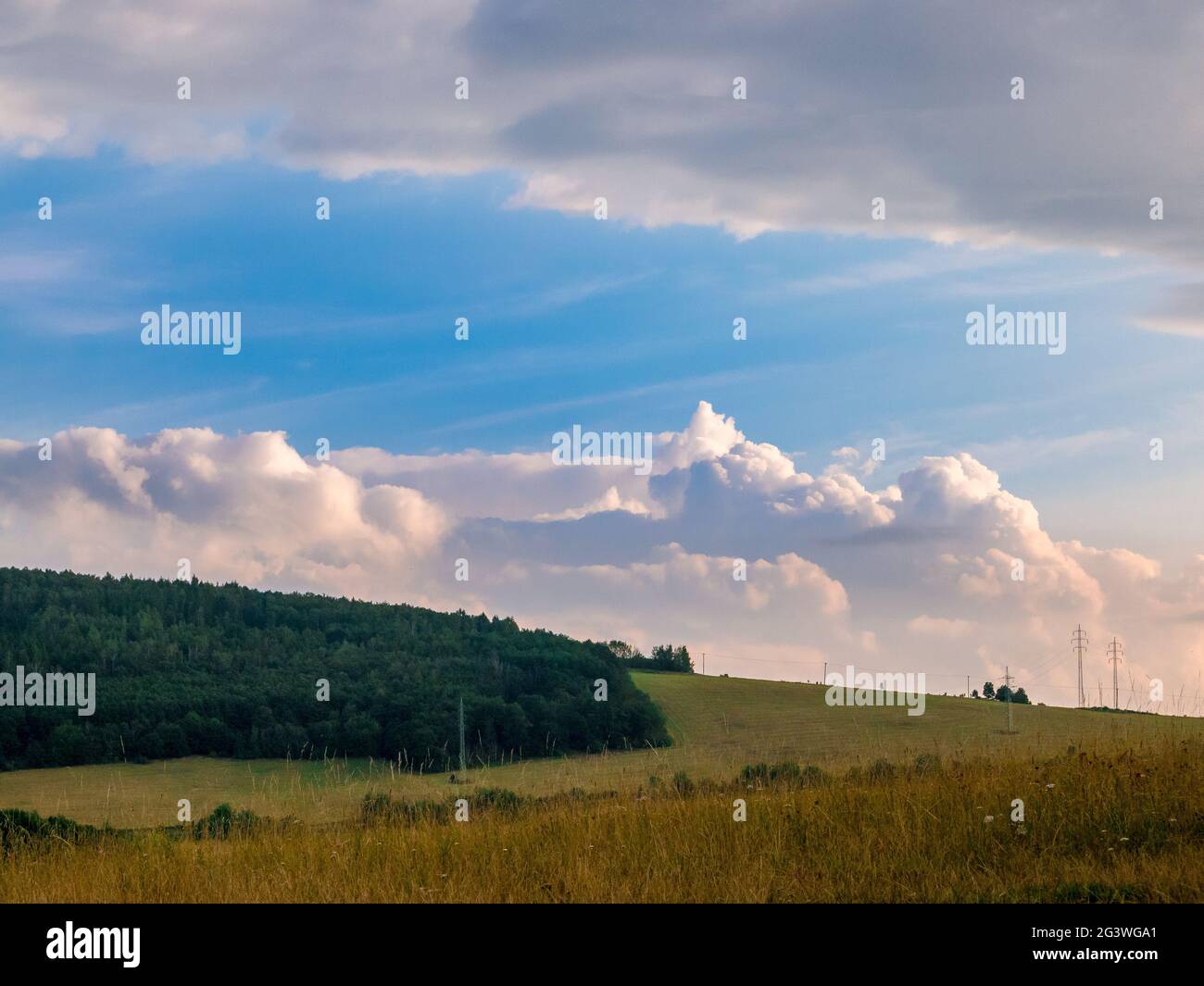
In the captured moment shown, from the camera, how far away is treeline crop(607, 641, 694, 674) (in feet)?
474

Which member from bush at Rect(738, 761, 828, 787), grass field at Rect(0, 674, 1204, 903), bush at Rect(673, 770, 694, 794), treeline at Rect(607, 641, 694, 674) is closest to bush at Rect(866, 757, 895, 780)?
grass field at Rect(0, 674, 1204, 903)

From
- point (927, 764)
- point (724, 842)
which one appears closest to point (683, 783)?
point (927, 764)

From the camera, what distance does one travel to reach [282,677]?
119 metres

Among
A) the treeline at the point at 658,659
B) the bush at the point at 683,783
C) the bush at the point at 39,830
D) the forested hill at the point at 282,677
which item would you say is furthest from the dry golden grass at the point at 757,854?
the treeline at the point at 658,659

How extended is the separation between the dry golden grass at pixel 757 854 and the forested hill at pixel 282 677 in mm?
61861

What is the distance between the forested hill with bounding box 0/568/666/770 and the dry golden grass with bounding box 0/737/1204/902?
61.9 m

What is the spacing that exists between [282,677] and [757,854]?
11503 centimetres

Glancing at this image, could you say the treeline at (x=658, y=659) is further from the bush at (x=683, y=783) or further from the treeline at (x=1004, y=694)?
the bush at (x=683, y=783)

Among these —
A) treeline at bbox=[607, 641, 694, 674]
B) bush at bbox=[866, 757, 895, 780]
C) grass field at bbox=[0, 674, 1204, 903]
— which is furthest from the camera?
treeline at bbox=[607, 641, 694, 674]

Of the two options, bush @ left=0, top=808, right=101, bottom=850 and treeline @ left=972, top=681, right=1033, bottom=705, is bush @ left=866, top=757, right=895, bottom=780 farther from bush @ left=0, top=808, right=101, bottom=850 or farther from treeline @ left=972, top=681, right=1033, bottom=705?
treeline @ left=972, top=681, right=1033, bottom=705

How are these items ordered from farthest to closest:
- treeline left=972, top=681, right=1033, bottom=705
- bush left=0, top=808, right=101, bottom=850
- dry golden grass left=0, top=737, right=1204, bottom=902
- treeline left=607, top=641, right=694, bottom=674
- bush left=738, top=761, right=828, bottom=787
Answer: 1. treeline left=607, top=641, right=694, bottom=674
2. treeline left=972, top=681, right=1033, bottom=705
3. bush left=738, top=761, right=828, bottom=787
4. bush left=0, top=808, right=101, bottom=850
5. dry golden grass left=0, top=737, right=1204, bottom=902

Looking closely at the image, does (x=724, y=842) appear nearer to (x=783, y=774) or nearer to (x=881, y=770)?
(x=881, y=770)
